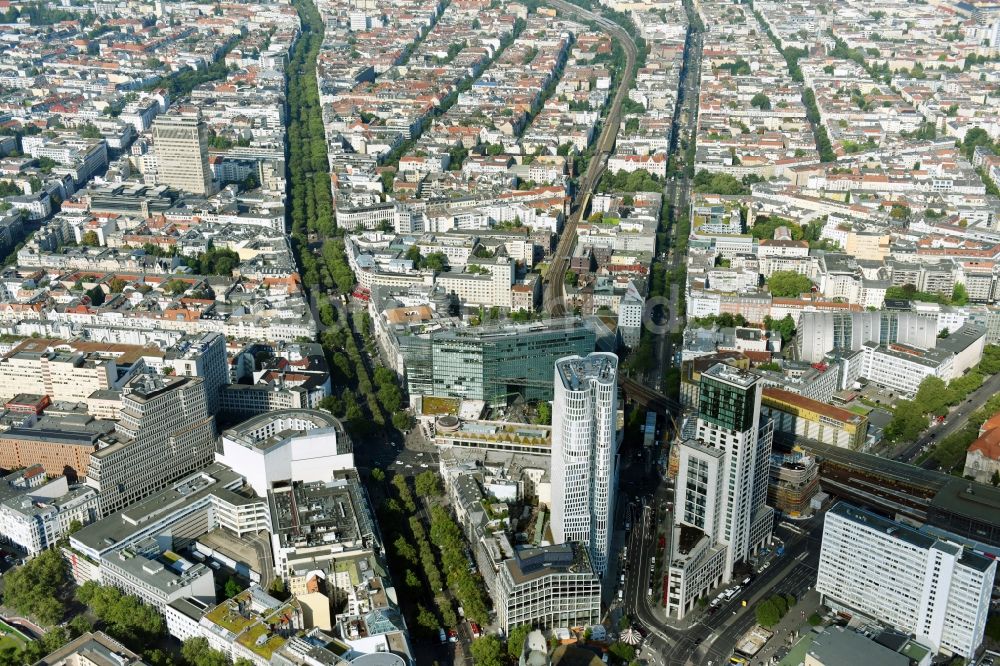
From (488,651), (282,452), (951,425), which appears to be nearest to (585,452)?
(488,651)

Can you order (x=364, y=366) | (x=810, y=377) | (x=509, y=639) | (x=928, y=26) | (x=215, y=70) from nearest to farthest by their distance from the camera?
(x=509, y=639) < (x=810, y=377) < (x=364, y=366) < (x=215, y=70) < (x=928, y=26)

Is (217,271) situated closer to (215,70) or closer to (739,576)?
(739,576)

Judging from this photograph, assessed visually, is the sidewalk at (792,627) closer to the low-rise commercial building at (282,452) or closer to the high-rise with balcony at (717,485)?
the high-rise with balcony at (717,485)

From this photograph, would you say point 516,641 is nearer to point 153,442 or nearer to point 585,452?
point 585,452

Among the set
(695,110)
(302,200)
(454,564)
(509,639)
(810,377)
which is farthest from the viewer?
(695,110)

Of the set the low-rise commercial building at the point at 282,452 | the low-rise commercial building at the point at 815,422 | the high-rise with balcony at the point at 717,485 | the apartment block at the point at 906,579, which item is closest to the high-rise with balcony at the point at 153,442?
the low-rise commercial building at the point at 282,452

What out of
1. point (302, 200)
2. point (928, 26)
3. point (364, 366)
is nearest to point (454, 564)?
point (364, 366)
